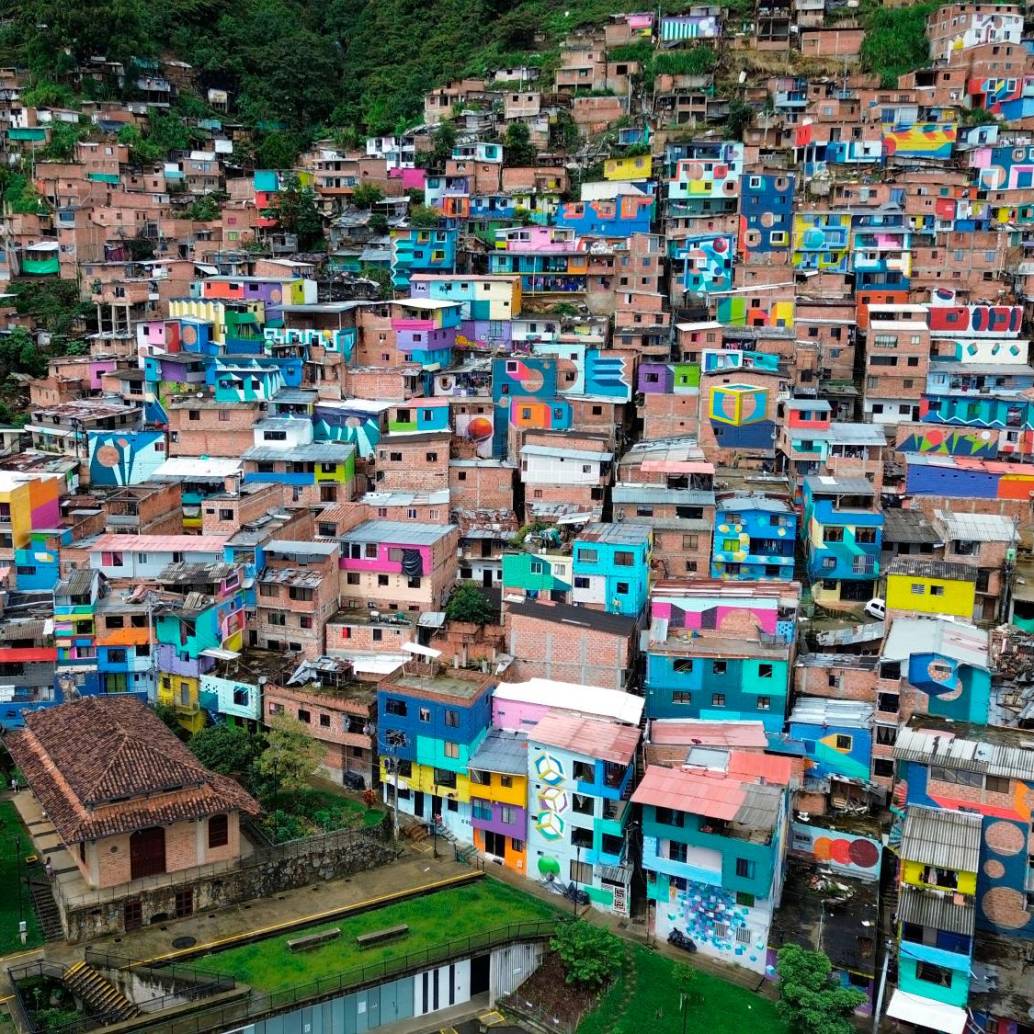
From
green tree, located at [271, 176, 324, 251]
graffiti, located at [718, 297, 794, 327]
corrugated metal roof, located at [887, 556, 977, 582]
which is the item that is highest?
green tree, located at [271, 176, 324, 251]

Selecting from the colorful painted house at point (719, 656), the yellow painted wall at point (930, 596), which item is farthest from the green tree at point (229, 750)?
the yellow painted wall at point (930, 596)

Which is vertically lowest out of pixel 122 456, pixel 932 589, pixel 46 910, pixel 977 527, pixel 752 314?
pixel 46 910

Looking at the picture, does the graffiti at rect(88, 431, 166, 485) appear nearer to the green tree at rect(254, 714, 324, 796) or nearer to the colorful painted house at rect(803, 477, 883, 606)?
the green tree at rect(254, 714, 324, 796)

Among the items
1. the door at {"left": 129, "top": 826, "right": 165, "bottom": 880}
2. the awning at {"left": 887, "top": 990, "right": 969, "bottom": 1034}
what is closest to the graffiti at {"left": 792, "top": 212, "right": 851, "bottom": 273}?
the awning at {"left": 887, "top": 990, "right": 969, "bottom": 1034}

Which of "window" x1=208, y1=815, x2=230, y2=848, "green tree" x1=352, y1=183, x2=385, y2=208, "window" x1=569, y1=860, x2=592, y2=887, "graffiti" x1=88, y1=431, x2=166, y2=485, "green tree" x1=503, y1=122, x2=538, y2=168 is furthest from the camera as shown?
"green tree" x1=503, y1=122, x2=538, y2=168

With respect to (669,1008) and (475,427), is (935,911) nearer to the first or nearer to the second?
(669,1008)

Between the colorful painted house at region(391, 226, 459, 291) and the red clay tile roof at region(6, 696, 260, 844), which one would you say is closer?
the red clay tile roof at region(6, 696, 260, 844)

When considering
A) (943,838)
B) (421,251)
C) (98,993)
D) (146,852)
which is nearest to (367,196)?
(421,251)

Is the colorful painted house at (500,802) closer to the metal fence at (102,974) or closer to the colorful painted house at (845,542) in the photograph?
the metal fence at (102,974)
